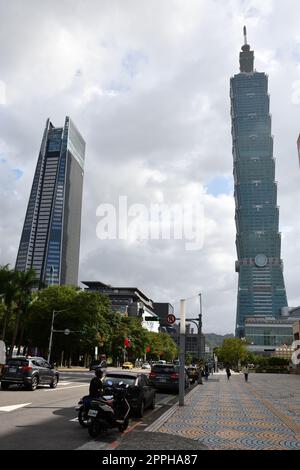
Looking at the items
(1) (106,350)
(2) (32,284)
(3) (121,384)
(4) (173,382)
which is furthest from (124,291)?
(3) (121,384)

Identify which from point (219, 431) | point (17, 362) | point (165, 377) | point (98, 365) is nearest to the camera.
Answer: point (219, 431)

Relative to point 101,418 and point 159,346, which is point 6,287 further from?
point 159,346

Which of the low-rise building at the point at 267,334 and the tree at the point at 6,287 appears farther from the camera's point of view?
the low-rise building at the point at 267,334

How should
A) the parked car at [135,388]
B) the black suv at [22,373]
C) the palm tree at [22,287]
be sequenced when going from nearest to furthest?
the parked car at [135,388] < the black suv at [22,373] < the palm tree at [22,287]

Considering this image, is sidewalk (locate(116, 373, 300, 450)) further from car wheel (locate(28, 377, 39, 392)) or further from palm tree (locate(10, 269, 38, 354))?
palm tree (locate(10, 269, 38, 354))

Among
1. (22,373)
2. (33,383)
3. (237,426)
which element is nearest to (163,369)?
(33,383)

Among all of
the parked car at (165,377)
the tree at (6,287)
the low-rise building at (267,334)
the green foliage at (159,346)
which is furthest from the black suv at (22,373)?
the low-rise building at (267,334)

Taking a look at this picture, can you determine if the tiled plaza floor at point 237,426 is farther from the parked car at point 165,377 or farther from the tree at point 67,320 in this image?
the tree at point 67,320

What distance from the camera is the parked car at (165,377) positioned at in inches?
980

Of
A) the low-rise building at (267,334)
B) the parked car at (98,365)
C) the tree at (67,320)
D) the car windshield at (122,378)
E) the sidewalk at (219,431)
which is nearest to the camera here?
the sidewalk at (219,431)

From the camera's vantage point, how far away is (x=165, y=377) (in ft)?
82.1

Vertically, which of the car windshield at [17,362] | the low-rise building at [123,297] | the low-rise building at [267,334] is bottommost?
the car windshield at [17,362]

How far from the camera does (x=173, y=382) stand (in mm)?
24938
